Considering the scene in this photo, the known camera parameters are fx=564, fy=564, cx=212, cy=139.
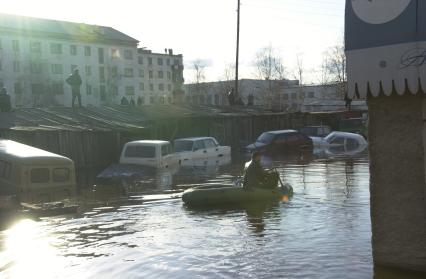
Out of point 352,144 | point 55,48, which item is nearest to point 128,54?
point 55,48

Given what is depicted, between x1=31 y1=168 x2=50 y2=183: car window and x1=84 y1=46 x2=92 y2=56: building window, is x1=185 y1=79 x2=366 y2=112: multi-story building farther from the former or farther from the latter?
x1=31 y1=168 x2=50 y2=183: car window

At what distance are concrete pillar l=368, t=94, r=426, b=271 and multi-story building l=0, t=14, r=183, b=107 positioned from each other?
2892 inches

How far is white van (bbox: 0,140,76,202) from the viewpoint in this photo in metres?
16.3

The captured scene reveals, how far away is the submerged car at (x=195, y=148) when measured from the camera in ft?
90.4

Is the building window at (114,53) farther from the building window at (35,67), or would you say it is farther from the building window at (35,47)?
the building window at (35,67)

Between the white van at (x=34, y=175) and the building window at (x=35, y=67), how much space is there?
64979mm

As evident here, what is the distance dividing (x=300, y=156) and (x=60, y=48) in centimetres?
5793

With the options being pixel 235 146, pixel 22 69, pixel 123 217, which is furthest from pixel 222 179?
pixel 22 69

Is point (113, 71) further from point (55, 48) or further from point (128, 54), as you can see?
point (55, 48)

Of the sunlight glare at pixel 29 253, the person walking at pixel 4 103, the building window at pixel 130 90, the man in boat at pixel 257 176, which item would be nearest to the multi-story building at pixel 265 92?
the building window at pixel 130 90

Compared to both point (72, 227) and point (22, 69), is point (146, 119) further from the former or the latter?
point (22, 69)

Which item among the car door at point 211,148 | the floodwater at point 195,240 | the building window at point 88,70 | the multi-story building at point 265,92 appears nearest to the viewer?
the floodwater at point 195,240

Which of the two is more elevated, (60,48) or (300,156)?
(60,48)

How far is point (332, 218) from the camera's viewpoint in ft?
45.2
